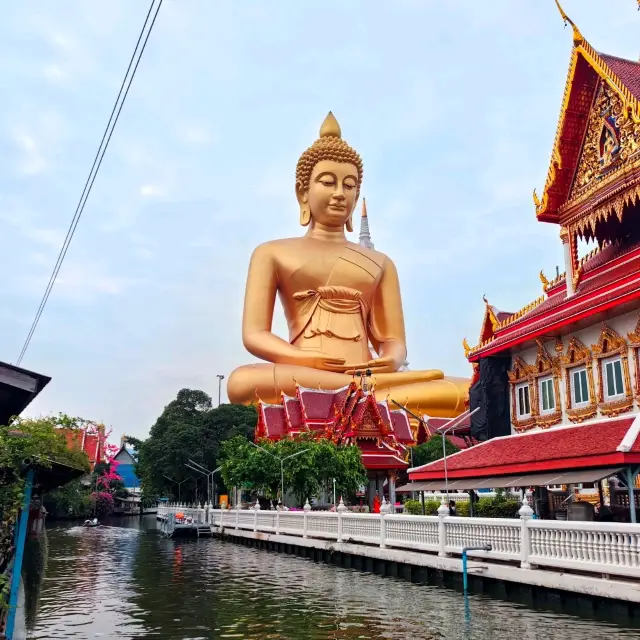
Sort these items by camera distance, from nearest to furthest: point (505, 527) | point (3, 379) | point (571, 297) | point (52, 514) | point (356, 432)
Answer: point (3, 379)
point (505, 527)
point (571, 297)
point (356, 432)
point (52, 514)

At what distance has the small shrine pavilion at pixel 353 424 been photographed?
29828 mm

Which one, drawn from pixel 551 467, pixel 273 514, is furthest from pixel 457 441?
pixel 551 467

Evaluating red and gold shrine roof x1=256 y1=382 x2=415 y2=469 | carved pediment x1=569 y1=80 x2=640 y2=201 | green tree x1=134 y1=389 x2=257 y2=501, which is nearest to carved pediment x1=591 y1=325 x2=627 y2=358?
carved pediment x1=569 y1=80 x2=640 y2=201

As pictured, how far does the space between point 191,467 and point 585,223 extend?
96.3ft

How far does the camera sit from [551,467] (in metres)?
13.2

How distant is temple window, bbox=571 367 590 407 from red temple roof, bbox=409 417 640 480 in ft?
2.49

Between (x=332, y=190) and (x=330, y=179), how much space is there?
53cm

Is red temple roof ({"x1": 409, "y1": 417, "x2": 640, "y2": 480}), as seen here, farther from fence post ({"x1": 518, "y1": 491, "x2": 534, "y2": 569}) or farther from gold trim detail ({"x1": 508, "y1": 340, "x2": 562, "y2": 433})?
fence post ({"x1": 518, "y1": 491, "x2": 534, "y2": 569})

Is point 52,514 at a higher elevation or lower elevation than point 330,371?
lower

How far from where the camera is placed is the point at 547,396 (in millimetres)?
17125

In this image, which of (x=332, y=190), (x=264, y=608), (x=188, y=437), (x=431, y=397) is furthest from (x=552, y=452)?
(x=188, y=437)

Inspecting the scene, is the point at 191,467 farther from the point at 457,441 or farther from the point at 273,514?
the point at 273,514

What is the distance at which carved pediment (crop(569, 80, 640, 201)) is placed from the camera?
51.2ft

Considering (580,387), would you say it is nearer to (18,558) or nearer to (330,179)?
(18,558)
